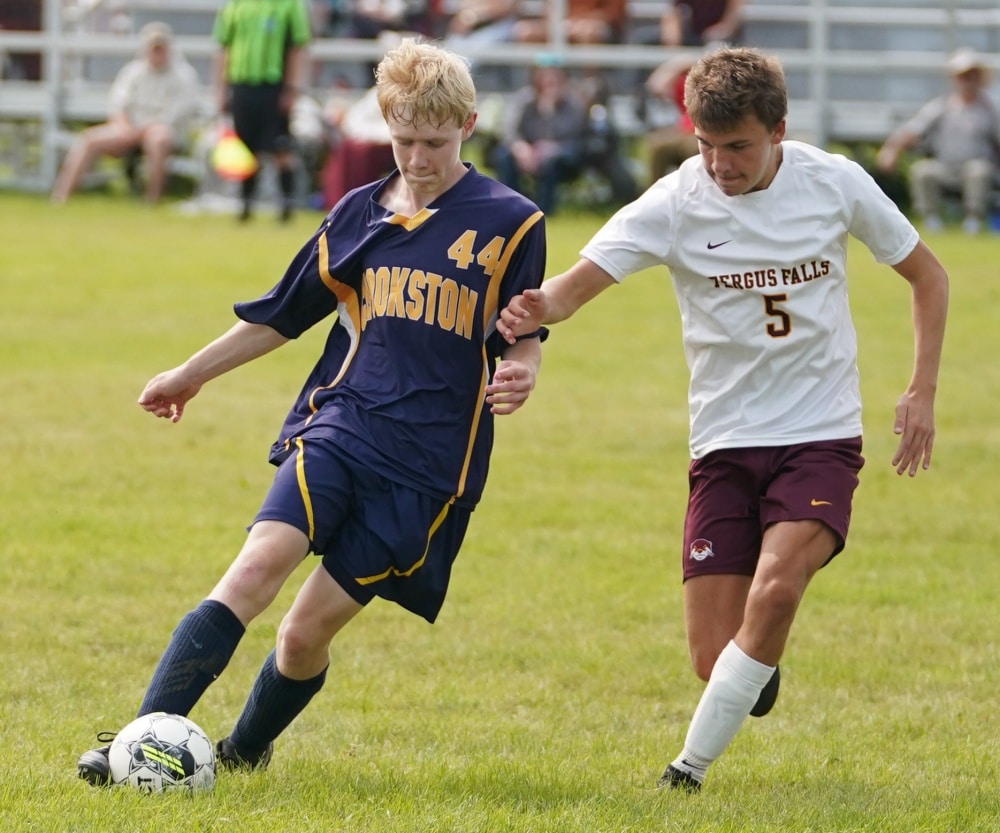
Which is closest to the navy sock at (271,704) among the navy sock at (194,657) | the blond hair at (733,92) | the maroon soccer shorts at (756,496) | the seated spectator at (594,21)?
the navy sock at (194,657)

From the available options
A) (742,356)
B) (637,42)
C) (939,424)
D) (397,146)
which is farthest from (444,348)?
(637,42)

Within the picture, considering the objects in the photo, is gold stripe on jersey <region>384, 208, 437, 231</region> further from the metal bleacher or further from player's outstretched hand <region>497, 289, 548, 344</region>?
the metal bleacher

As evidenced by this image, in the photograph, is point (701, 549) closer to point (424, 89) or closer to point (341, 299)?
point (341, 299)

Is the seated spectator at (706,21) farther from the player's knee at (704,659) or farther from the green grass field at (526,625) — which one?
the player's knee at (704,659)

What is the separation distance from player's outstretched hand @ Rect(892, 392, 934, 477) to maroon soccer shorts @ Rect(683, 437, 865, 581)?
0.42 feet

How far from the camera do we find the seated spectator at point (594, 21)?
20188mm

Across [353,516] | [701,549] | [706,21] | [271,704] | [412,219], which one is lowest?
[271,704]

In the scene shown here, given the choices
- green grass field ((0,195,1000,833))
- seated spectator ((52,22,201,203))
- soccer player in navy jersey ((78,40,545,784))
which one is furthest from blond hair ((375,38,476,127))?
seated spectator ((52,22,201,203))

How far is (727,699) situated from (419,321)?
1.31 meters

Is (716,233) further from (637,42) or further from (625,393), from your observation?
(637,42)

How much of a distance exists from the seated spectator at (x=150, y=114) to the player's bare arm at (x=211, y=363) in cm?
1495

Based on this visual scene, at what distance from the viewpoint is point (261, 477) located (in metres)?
9.38

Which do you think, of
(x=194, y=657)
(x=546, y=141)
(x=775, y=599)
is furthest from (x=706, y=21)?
(x=194, y=657)

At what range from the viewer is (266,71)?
17500 millimetres
